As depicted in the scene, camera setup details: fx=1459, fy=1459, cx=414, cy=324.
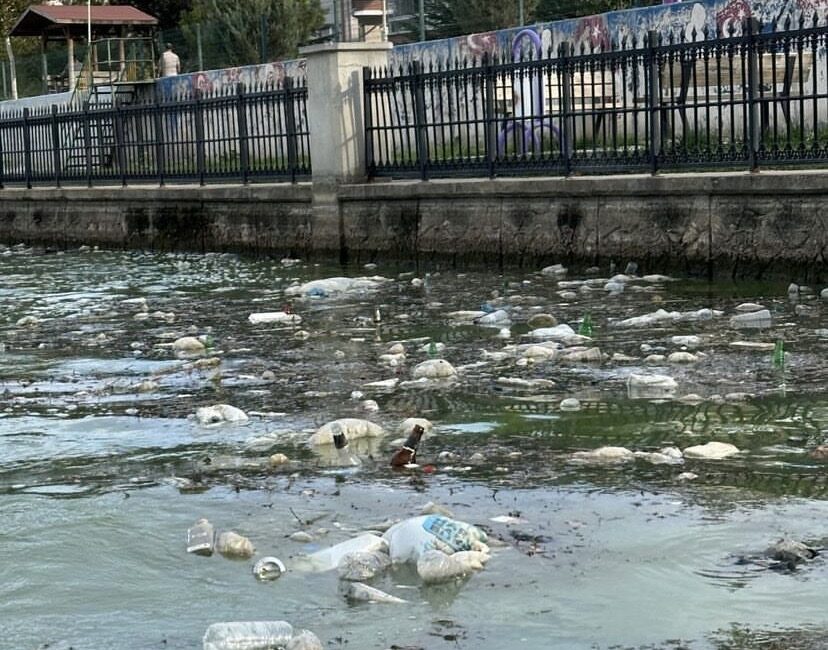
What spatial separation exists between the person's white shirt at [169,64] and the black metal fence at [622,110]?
66.7 ft

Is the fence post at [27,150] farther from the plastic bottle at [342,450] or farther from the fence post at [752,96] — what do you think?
the plastic bottle at [342,450]

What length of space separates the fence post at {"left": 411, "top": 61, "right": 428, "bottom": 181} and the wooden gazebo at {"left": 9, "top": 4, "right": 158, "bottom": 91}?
22761 mm

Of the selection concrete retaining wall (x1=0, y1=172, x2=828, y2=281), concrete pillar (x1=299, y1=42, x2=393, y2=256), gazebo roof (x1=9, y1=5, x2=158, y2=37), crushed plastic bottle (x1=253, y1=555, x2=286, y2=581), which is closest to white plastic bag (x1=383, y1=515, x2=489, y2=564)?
crushed plastic bottle (x1=253, y1=555, x2=286, y2=581)

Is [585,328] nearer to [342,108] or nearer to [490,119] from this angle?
[490,119]

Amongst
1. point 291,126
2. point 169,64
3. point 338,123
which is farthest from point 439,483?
point 169,64

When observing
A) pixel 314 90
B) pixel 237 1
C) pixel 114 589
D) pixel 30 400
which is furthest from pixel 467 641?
pixel 237 1

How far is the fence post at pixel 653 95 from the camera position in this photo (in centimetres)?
1267

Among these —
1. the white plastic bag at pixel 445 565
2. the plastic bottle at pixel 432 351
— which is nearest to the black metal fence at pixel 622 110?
the plastic bottle at pixel 432 351

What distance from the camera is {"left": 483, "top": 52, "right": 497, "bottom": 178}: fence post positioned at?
47.7 feet

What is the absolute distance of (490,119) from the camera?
47.8ft

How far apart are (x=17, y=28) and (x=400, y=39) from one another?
15463 mm

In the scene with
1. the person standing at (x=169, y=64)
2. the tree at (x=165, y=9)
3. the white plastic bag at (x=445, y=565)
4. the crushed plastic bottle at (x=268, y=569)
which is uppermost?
the tree at (x=165, y=9)

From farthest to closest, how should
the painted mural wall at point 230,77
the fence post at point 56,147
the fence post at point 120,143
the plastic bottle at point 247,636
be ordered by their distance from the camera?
the painted mural wall at point 230,77 → the fence post at point 56,147 → the fence post at point 120,143 → the plastic bottle at point 247,636

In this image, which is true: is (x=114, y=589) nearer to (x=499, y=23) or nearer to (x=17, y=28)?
(x=499, y=23)
